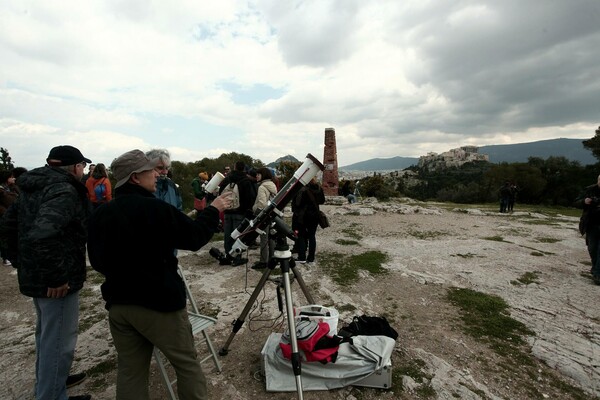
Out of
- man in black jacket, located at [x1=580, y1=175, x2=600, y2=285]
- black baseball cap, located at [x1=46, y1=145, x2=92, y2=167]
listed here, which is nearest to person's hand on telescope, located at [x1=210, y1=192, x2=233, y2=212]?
black baseball cap, located at [x1=46, y1=145, x2=92, y2=167]

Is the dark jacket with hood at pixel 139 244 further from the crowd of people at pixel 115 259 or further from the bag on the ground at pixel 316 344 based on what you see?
the bag on the ground at pixel 316 344

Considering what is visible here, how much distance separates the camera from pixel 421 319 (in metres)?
4.94

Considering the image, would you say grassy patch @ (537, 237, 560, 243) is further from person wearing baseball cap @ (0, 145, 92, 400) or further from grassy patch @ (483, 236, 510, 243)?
person wearing baseball cap @ (0, 145, 92, 400)

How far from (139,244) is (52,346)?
175 centimetres

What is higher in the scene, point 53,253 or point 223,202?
point 223,202

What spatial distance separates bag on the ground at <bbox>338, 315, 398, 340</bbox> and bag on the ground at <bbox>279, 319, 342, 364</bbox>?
0.38 m

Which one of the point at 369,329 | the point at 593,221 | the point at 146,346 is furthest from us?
the point at 593,221

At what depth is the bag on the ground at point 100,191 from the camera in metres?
7.79

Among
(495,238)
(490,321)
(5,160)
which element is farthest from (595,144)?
(5,160)

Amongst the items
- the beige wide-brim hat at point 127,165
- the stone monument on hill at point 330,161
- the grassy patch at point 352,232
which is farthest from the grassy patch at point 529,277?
the stone monument on hill at point 330,161

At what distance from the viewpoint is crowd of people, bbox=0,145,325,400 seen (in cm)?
213

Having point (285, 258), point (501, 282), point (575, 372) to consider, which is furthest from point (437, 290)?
point (285, 258)

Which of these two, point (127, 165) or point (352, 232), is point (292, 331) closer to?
point (127, 165)

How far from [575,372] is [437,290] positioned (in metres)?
2.56
